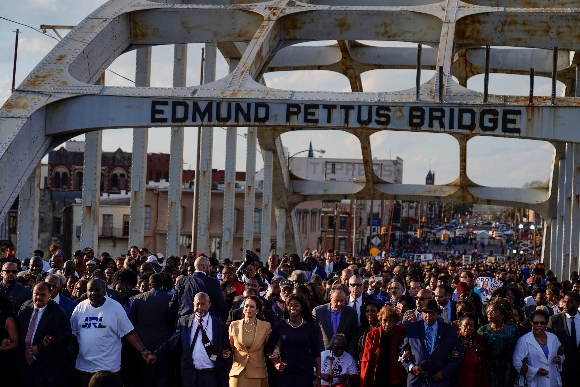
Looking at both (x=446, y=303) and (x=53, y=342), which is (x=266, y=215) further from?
(x=53, y=342)

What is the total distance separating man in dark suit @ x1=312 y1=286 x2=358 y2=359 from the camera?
39.3ft

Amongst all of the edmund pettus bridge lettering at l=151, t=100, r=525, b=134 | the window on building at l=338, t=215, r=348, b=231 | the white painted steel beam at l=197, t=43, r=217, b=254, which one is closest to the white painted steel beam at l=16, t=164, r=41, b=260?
the edmund pettus bridge lettering at l=151, t=100, r=525, b=134

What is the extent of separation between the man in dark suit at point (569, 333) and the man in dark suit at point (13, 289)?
620 cm

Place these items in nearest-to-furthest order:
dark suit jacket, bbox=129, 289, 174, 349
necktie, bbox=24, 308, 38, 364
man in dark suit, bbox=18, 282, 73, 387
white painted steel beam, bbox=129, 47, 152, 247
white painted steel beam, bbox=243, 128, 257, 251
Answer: man in dark suit, bbox=18, 282, 73, 387 → necktie, bbox=24, 308, 38, 364 → dark suit jacket, bbox=129, 289, 174, 349 → white painted steel beam, bbox=129, 47, 152, 247 → white painted steel beam, bbox=243, 128, 257, 251

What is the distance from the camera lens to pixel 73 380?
11.5 meters

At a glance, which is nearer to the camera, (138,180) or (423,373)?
(423,373)

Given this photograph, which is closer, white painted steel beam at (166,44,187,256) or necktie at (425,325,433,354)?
necktie at (425,325,433,354)

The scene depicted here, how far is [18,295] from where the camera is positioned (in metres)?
12.7

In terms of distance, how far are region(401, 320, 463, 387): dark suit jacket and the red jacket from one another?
0.24 meters

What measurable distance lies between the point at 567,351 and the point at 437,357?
2.25 meters

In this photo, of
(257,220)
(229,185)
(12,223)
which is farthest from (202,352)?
(257,220)

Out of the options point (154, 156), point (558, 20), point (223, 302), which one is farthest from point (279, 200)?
point (154, 156)

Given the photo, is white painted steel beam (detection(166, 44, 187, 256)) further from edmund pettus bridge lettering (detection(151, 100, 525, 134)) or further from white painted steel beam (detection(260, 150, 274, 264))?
white painted steel beam (detection(260, 150, 274, 264))

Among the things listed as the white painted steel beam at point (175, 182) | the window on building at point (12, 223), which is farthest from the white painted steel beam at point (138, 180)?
the window on building at point (12, 223)
